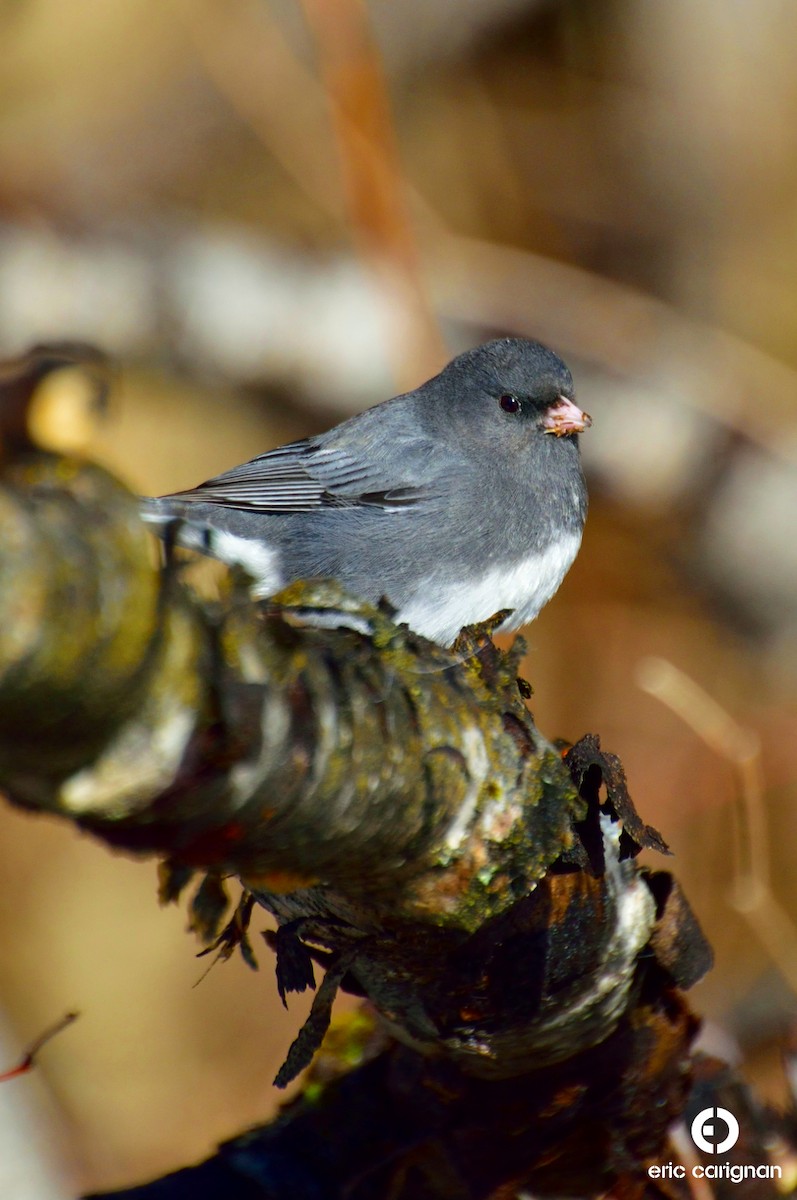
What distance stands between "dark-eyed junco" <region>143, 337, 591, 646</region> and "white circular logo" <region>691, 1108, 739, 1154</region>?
99 cm

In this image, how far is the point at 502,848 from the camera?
4.12 ft

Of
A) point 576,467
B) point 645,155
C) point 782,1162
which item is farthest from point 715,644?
A: point 782,1162

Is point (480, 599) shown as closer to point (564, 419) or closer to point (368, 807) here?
point (564, 419)

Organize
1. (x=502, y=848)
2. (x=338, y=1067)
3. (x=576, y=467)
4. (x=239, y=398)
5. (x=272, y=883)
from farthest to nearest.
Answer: (x=239, y=398) < (x=576, y=467) < (x=338, y=1067) < (x=502, y=848) < (x=272, y=883)

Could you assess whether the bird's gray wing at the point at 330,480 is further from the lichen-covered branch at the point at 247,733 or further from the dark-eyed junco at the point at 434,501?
the lichen-covered branch at the point at 247,733

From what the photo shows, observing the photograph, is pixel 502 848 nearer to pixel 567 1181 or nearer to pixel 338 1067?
pixel 567 1181

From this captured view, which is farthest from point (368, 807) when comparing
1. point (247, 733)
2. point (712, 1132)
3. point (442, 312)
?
point (442, 312)

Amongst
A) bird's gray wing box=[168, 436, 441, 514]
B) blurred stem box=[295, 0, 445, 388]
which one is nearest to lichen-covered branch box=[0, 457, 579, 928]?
bird's gray wing box=[168, 436, 441, 514]

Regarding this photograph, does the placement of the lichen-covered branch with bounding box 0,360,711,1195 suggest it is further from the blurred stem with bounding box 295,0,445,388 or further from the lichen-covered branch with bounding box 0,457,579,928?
the blurred stem with bounding box 295,0,445,388

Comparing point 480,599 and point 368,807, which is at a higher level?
point 480,599

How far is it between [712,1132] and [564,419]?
155cm

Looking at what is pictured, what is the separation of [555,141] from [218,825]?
5303mm

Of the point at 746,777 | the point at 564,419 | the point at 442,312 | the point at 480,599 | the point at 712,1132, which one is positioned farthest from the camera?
the point at 442,312

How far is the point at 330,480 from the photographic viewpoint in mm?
2664
